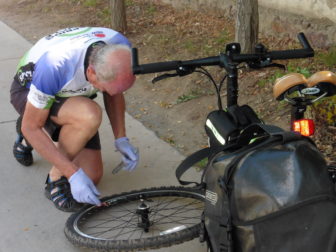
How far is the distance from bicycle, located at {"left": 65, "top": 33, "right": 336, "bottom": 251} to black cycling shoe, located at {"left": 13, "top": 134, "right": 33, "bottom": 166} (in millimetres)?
1085

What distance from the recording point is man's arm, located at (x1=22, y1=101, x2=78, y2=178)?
3.31 metres

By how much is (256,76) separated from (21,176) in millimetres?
2423

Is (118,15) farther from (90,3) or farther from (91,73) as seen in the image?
(91,73)

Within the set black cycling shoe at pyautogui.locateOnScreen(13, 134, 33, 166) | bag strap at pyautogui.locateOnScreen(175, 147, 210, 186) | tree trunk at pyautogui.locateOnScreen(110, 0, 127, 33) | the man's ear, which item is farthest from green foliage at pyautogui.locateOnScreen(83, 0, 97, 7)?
bag strap at pyautogui.locateOnScreen(175, 147, 210, 186)

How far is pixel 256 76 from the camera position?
17.5 feet

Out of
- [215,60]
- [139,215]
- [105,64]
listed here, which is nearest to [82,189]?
[139,215]

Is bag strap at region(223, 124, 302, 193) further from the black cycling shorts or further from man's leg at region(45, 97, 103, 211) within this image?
the black cycling shorts

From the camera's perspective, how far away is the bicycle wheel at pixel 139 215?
10.6 ft

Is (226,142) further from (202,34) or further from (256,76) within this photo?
(202,34)

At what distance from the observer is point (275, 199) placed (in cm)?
210

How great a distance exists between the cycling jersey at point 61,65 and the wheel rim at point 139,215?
0.74m

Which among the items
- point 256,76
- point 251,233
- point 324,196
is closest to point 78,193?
point 251,233

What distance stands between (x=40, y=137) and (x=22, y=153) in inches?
39.3

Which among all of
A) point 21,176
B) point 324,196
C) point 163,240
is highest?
point 324,196
